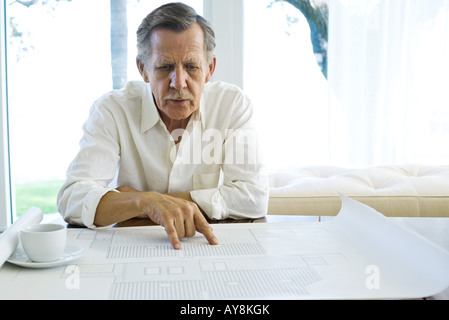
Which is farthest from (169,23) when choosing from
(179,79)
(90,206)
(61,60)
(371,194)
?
(61,60)

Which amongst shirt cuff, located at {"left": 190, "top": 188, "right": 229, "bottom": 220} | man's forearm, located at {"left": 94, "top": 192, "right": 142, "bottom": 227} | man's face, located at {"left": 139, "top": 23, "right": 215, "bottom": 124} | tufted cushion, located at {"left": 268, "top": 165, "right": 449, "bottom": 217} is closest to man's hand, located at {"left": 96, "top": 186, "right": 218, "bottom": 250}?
man's forearm, located at {"left": 94, "top": 192, "right": 142, "bottom": 227}

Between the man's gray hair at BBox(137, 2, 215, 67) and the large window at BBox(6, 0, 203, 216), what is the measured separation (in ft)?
4.67

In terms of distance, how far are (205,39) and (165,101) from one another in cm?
24

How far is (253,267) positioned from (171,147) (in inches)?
32.1

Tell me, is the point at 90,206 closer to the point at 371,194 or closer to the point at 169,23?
the point at 169,23

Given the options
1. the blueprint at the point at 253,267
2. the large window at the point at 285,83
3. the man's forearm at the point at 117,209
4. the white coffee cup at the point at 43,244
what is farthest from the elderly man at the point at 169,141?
the large window at the point at 285,83

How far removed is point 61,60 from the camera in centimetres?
299

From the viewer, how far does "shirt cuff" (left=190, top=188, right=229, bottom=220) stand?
53.6 inches

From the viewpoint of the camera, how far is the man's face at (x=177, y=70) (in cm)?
148

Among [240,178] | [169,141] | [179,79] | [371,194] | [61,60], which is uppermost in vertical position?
[61,60]

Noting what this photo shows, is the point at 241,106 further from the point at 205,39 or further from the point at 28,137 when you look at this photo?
the point at 28,137
